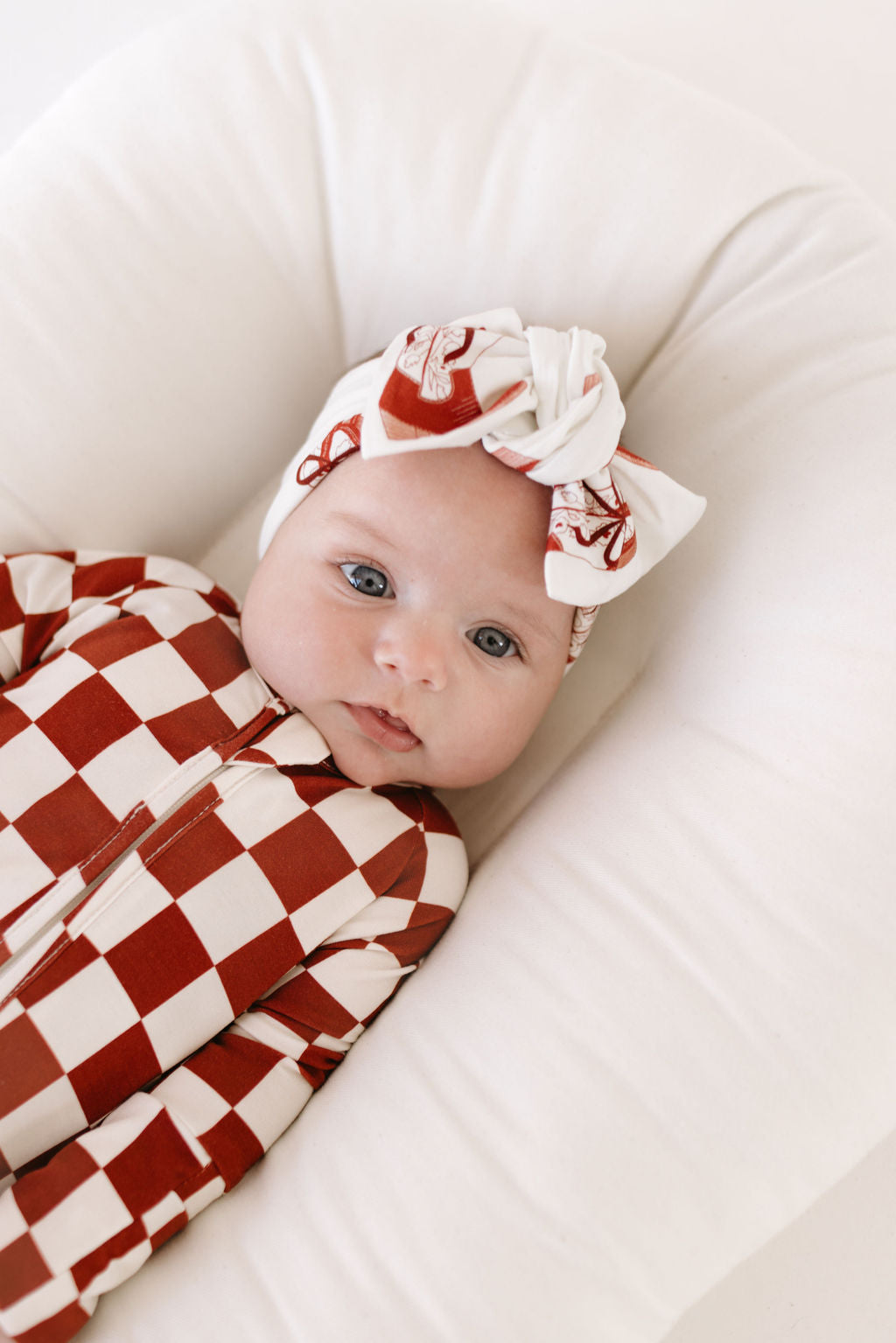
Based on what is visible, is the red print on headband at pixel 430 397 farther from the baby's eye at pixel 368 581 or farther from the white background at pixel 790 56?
the white background at pixel 790 56

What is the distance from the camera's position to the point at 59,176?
1.10 m

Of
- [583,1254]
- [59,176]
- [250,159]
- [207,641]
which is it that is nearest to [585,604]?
[207,641]

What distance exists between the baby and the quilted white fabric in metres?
0.07

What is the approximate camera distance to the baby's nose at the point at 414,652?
92 cm

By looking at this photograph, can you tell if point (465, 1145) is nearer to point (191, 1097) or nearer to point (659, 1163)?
point (659, 1163)

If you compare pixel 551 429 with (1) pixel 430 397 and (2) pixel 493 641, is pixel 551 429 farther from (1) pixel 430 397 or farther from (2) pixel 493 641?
(2) pixel 493 641

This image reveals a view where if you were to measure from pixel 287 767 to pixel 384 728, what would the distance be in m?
0.13

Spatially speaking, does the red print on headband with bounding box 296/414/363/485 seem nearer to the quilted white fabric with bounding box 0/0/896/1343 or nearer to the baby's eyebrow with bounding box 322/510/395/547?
the baby's eyebrow with bounding box 322/510/395/547

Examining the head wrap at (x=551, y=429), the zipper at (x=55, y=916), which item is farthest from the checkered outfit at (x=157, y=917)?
the head wrap at (x=551, y=429)

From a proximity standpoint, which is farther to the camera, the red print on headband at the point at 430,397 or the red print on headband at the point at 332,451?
the red print on headband at the point at 332,451

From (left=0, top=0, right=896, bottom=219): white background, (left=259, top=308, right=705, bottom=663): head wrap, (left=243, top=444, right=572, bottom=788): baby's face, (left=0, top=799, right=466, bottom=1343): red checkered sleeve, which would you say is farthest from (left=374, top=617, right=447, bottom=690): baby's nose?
(left=0, top=0, right=896, bottom=219): white background

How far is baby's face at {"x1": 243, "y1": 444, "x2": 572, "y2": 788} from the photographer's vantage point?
95cm

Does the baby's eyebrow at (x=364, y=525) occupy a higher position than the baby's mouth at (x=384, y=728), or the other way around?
the baby's eyebrow at (x=364, y=525)

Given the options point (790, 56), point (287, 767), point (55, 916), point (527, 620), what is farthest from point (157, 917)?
point (790, 56)
